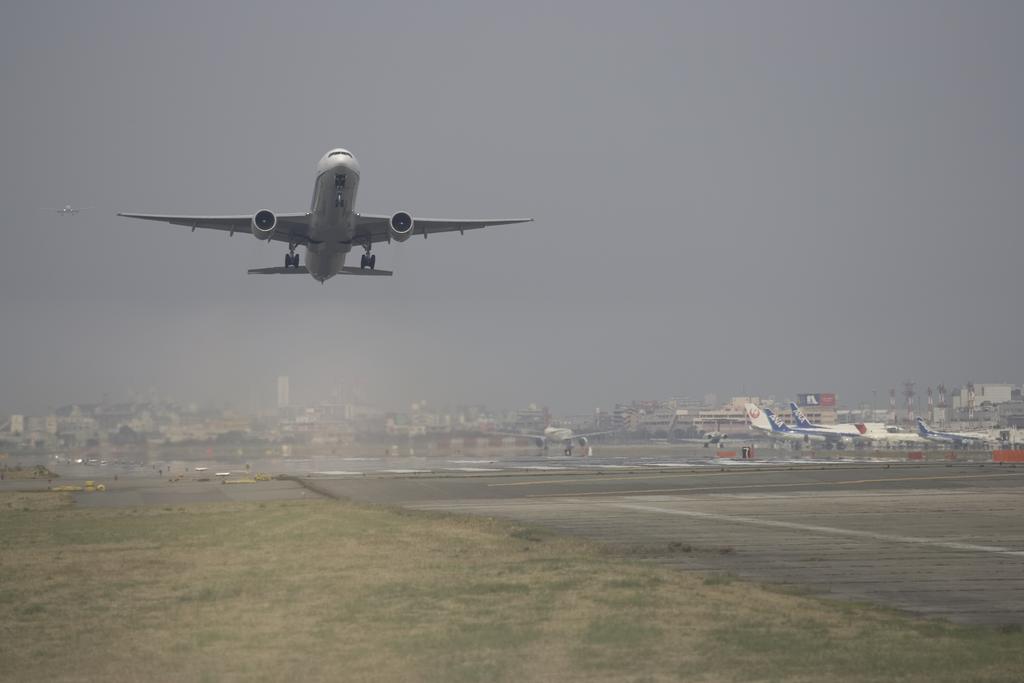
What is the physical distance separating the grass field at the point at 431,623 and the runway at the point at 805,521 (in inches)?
64.9

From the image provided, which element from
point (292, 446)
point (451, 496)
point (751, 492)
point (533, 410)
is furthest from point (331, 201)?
point (533, 410)

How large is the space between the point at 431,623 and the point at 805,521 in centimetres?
1670

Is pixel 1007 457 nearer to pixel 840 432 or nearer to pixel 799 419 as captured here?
pixel 840 432

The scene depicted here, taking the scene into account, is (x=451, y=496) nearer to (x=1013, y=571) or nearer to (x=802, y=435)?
(x=1013, y=571)

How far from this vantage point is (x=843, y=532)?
934 inches

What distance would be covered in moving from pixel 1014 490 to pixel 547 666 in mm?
34772

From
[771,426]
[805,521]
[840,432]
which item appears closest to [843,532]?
[805,521]

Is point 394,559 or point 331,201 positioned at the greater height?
point 331,201

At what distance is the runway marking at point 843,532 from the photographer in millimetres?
20312

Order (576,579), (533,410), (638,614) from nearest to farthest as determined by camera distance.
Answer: (638,614), (576,579), (533,410)

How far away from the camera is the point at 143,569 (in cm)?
1730

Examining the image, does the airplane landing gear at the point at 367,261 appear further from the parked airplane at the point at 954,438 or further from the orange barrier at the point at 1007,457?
the parked airplane at the point at 954,438

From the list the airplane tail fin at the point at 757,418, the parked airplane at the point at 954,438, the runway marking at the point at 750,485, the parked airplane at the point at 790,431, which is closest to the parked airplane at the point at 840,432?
the parked airplane at the point at 790,431

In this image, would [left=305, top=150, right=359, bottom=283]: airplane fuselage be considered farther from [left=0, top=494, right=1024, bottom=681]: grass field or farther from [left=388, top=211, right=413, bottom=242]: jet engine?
[left=0, top=494, right=1024, bottom=681]: grass field
